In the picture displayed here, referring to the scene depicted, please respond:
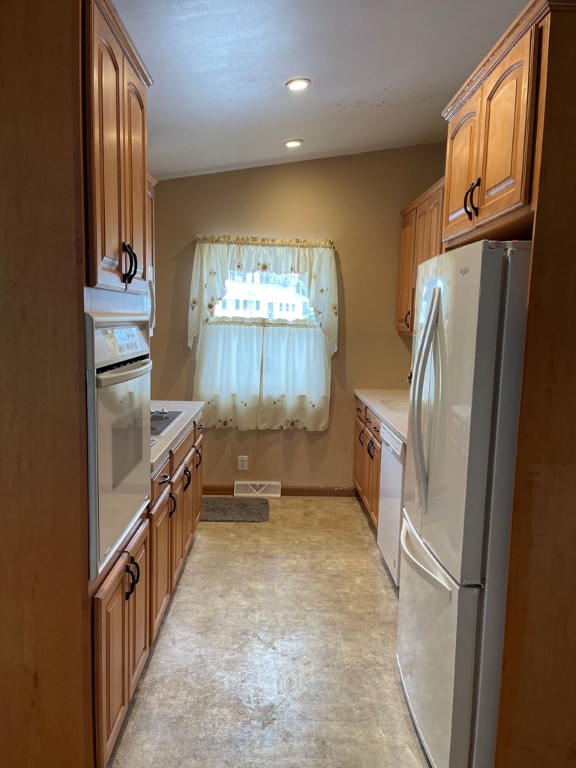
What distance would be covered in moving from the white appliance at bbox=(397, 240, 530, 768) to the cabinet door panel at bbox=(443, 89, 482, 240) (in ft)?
1.06

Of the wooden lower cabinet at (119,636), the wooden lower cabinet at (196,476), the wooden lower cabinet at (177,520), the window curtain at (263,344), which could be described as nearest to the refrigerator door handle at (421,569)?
the wooden lower cabinet at (119,636)

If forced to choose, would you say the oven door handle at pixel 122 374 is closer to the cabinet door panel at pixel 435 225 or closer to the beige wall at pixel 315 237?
the cabinet door panel at pixel 435 225

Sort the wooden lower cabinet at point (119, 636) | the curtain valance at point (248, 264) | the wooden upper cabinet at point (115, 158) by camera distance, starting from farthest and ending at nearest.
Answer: the curtain valance at point (248, 264)
the wooden lower cabinet at point (119, 636)
the wooden upper cabinet at point (115, 158)

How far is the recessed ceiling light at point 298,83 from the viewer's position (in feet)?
8.41

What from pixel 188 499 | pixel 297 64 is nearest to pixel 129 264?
pixel 297 64

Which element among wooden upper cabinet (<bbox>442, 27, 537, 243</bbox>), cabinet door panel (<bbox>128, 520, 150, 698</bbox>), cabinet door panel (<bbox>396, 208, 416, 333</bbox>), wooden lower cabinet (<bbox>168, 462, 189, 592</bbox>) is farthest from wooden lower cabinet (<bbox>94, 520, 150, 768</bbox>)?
cabinet door panel (<bbox>396, 208, 416, 333</bbox>)

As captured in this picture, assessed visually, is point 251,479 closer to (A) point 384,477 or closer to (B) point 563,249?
(A) point 384,477

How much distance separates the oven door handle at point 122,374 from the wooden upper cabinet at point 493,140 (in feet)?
4.04

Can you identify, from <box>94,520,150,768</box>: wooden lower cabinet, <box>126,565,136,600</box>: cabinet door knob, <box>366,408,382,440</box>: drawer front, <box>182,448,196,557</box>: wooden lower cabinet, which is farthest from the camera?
<box>366,408,382,440</box>: drawer front

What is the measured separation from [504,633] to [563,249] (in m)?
1.07

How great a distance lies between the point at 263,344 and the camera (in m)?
4.24

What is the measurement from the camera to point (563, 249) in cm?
137

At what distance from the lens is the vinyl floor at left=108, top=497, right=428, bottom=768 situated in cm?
185

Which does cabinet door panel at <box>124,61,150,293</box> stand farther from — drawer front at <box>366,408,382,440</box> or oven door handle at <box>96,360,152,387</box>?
drawer front at <box>366,408,382,440</box>
